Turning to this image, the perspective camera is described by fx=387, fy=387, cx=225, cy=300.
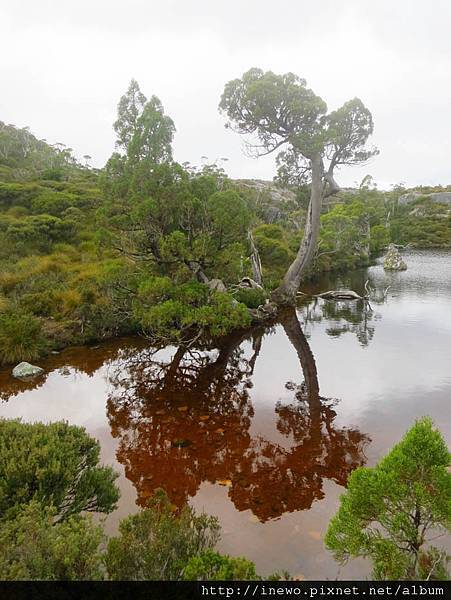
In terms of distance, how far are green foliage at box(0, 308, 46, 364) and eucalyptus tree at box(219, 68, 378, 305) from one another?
1151 cm

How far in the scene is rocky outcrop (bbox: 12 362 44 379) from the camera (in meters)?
10.4

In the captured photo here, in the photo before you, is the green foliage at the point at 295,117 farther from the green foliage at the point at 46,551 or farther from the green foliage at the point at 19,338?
the green foliage at the point at 46,551

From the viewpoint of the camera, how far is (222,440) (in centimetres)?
721

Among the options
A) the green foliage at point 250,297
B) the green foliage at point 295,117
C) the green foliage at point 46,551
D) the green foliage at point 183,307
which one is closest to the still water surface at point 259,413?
the green foliage at point 183,307

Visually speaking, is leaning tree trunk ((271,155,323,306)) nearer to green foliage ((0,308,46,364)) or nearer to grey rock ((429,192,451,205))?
green foliage ((0,308,46,364))

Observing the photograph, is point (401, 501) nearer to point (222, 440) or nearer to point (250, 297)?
point (222, 440)

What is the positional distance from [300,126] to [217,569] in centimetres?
1817

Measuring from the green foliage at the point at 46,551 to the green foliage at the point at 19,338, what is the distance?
8769 mm

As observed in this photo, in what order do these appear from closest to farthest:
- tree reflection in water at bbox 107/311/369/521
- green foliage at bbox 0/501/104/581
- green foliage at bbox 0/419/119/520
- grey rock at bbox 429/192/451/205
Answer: green foliage at bbox 0/501/104/581
green foliage at bbox 0/419/119/520
tree reflection in water at bbox 107/311/369/521
grey rock at bbox 429/192/451/205

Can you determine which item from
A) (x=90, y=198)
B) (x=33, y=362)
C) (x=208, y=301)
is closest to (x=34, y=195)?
(x=90, y=198)

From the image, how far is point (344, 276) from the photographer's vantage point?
1168 inches

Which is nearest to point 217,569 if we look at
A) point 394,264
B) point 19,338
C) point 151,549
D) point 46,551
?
point 151,549

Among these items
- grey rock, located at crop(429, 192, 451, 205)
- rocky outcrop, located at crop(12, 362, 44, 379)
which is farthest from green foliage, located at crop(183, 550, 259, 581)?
grey rock, located at crop(429, 192, 451, 205)

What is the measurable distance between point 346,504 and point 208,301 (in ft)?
27.5
